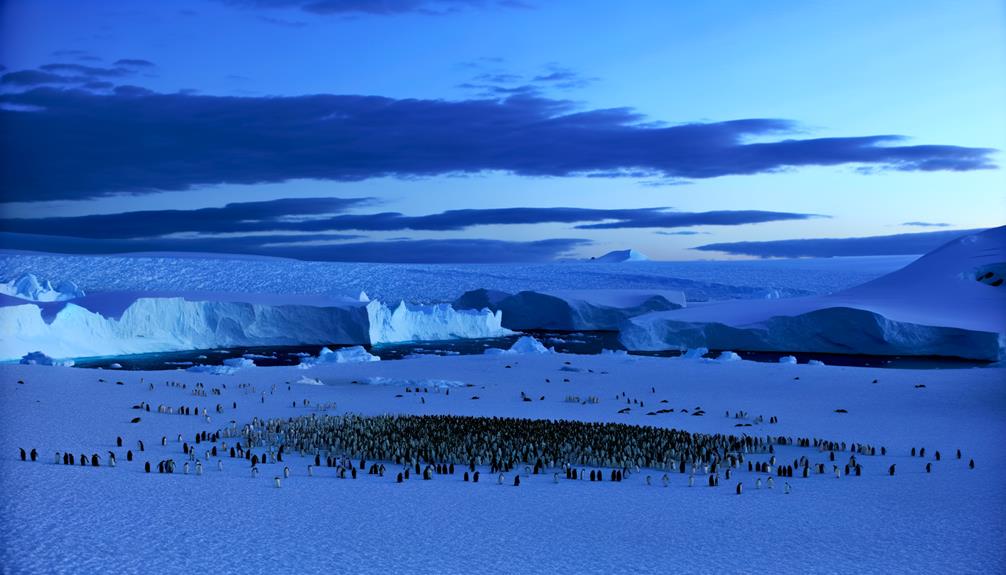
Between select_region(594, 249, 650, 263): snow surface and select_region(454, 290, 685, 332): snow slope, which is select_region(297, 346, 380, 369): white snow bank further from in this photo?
select_region(594, 249, 650, 263): snow surface

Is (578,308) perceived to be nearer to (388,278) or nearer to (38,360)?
(388,278)

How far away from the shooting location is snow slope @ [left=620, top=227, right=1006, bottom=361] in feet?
106

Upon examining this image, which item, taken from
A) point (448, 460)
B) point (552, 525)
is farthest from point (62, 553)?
point (448, 460)

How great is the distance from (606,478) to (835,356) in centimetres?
2668

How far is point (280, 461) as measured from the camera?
37.1ft

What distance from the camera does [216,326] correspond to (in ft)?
119

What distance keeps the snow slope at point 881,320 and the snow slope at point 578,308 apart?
22.9 feet

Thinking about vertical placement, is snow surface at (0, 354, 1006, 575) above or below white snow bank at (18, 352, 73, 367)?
above

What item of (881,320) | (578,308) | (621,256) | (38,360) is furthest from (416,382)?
(621,256)

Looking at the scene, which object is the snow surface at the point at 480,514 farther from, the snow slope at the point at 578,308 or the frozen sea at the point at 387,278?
the frozen sea at the point at 387,278

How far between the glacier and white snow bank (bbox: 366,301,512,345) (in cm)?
5

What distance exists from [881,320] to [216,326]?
27008 mm

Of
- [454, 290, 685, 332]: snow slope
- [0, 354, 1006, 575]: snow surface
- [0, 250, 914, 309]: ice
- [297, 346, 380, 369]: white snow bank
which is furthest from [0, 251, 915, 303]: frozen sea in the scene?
[0, 354, 1006, 575]: snow surface

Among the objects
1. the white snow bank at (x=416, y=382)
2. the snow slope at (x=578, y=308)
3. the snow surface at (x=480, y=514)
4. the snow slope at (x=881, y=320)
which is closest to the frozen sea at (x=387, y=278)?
the snow slope at (x=578, y=308)
